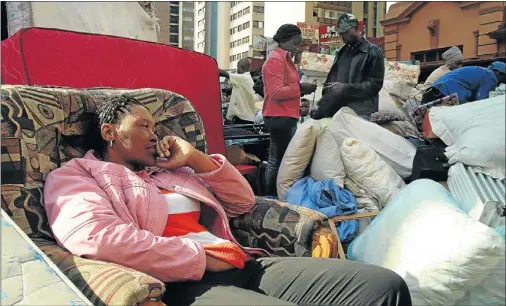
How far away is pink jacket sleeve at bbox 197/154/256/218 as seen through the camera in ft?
5.14

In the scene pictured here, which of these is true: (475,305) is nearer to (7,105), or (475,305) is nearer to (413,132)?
(7,105)

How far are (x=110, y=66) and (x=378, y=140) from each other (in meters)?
1.45

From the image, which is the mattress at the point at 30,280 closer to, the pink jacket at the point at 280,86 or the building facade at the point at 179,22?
the pink jacket at the point at 280,86

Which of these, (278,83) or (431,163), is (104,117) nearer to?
(431,163)

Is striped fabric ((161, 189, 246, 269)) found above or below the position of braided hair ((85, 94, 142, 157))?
below

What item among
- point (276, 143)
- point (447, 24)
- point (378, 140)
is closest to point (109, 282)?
point (378, 140)

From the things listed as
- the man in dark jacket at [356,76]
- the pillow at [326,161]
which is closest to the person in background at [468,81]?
the man in dark jacket at [356,76]

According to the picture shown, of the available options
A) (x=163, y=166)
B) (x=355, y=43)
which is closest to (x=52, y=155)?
(x=163, y=166)

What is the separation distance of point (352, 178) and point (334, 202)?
0.76 feet

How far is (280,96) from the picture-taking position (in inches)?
118

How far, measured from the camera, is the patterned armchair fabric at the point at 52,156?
3.16ft

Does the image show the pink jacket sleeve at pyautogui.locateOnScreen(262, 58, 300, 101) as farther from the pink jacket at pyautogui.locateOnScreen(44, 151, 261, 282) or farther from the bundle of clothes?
the pink jacket at pyautogui.locateOnScreen(44, 151, 261, 282)

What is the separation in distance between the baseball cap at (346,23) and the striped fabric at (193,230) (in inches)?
77.5

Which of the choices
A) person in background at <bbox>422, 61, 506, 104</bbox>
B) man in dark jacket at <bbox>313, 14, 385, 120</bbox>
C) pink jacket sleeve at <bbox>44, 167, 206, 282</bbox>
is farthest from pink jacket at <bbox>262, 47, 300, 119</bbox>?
pink jacket sleeve at <bbox>44, 167, 206, 282</bbox>
